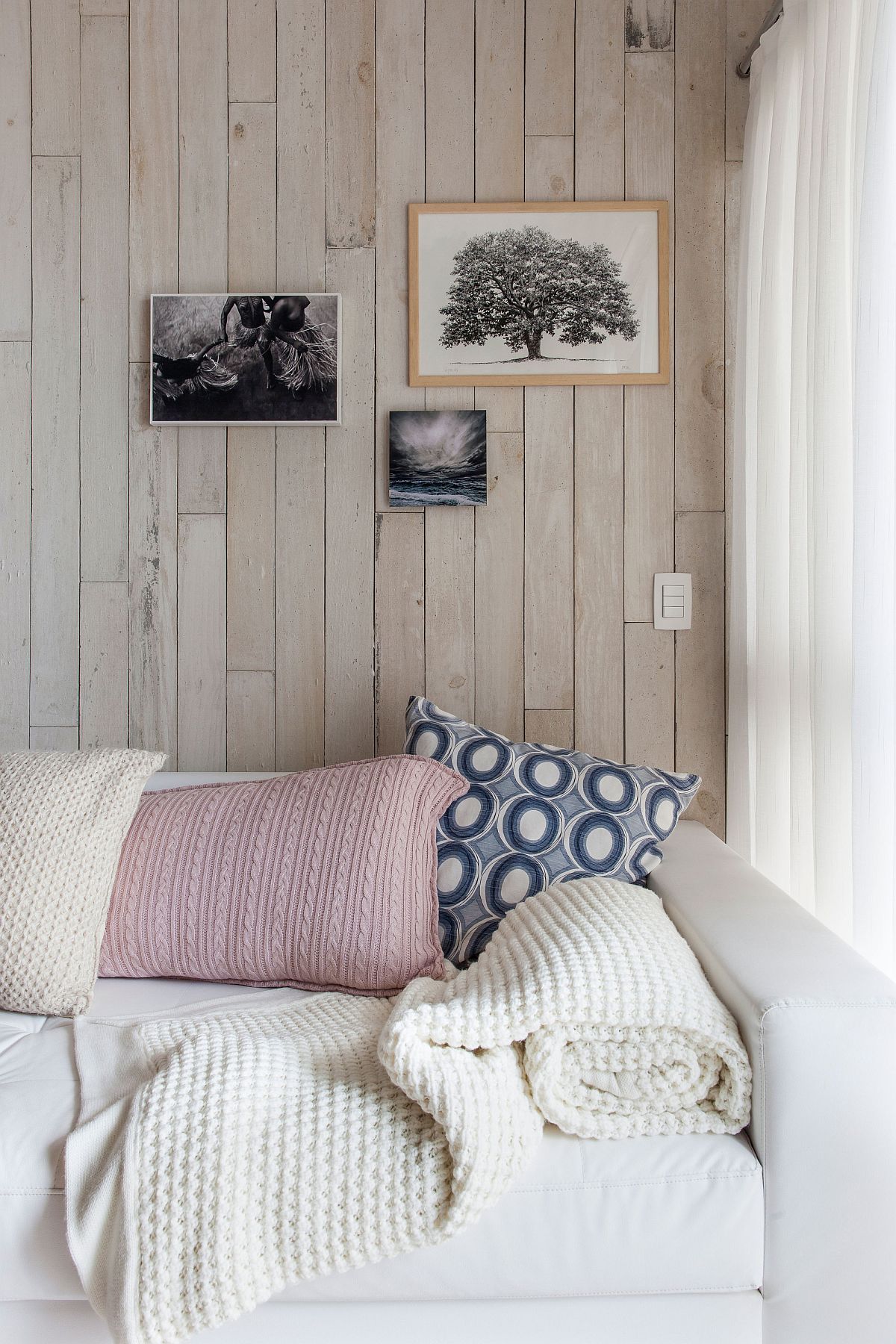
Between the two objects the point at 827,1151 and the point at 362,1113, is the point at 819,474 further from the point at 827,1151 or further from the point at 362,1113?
the point at 362,1113

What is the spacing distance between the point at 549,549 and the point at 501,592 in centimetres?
13

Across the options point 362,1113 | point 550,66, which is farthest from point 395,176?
point 362,1113

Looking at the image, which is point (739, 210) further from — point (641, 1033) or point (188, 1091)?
point (188, 1091)

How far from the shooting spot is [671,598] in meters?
1.92

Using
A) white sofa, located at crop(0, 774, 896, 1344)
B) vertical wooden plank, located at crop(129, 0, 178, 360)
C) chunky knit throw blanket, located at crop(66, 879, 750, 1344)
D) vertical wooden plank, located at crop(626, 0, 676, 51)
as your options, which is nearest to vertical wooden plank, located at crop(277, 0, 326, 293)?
vertical wooden plank, located at crop(129, 0, 178, 360)

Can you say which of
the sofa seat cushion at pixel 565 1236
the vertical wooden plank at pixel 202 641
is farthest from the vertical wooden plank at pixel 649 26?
the sofa seat cushion at pixel 565 1236

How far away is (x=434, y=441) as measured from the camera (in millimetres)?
1897

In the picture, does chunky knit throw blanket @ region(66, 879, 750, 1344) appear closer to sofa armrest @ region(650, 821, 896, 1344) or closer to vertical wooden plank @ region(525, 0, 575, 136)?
sofa armrest @ region(650, 821, 896, 1344)

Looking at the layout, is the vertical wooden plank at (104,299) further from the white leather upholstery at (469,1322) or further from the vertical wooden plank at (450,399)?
the white leather upholstery at (469,1322)

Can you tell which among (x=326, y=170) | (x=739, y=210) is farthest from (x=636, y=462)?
(x=326, y=170)

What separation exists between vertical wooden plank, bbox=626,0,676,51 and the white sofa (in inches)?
71.7

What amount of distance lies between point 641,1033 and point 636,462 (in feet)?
3.98

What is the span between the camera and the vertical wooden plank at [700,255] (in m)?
1.88

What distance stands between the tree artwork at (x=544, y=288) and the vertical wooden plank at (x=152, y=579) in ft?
2.35
